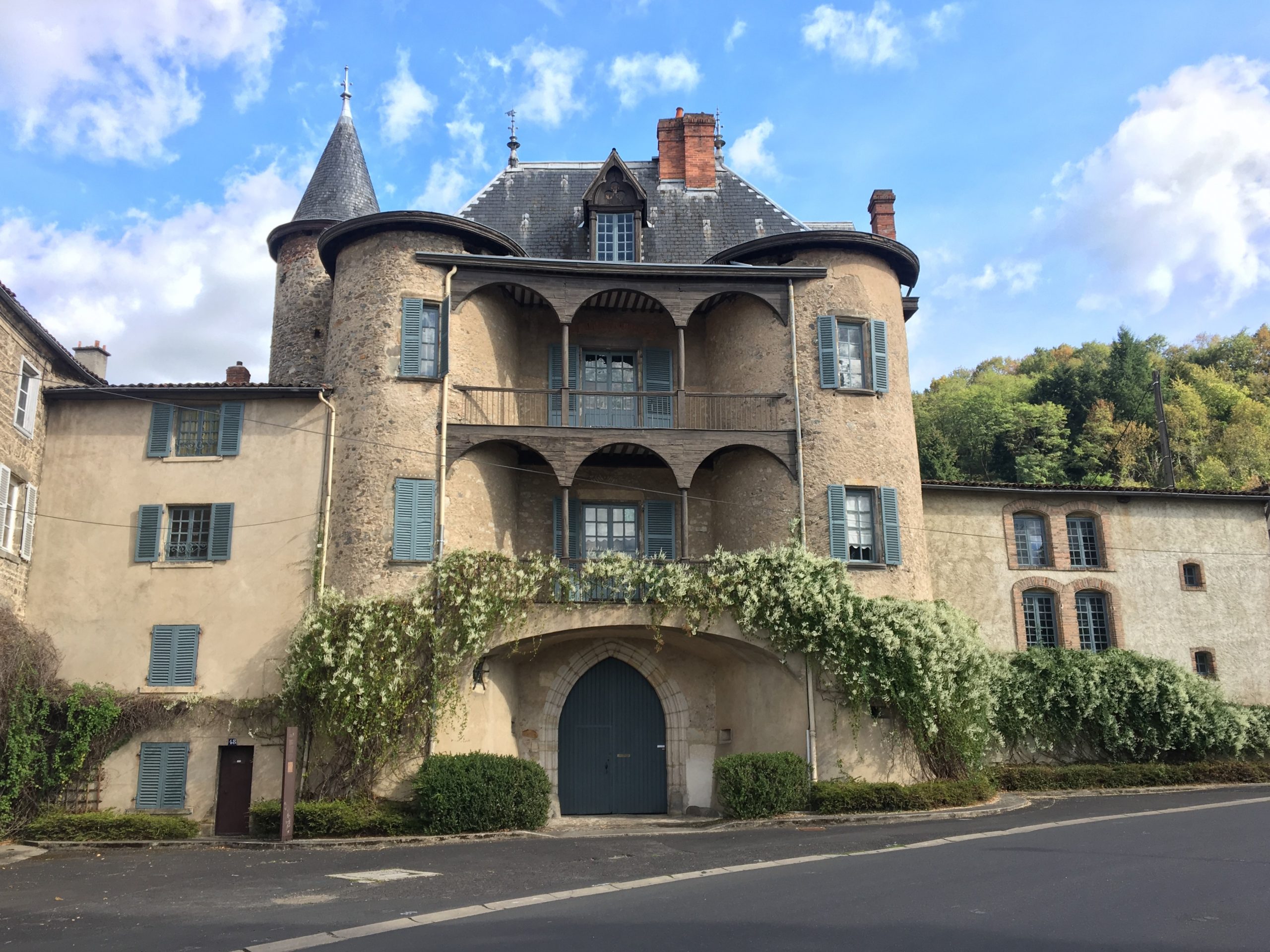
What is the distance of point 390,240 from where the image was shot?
71.4 feet

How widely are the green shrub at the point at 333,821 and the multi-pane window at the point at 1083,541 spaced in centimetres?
1634

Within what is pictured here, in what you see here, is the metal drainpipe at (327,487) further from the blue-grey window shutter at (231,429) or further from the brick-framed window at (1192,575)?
the brick-framed window at (1192,575)

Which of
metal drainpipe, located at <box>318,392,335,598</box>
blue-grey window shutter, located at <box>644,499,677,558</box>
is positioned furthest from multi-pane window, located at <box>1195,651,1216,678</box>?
metal drainpipe, located at <box>318,392,335,598</box>

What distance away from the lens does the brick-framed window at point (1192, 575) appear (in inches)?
1010

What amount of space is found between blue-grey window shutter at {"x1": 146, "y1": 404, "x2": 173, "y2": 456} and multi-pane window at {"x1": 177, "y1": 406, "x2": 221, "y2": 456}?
0.16m

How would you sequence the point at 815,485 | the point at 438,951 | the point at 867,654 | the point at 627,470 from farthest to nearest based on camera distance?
the point at 627,470 → the point at 815,485 → the point at 867,654 → the point at 438,951

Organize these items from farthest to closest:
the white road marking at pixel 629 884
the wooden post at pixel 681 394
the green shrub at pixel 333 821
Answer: the wooden post at pixel 681 394 → the green shrub at pixel 333 821 → the white road marking at pixel 629 884

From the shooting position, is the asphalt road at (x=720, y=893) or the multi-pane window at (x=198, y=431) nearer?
the asphalt road at (x=720, y=893)

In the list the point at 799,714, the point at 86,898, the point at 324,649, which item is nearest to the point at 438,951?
the point at 86,898

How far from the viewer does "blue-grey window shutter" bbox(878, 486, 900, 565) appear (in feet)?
70.3

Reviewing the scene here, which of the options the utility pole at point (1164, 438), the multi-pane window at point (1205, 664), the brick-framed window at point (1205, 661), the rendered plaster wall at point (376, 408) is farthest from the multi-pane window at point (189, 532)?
the utility pole at point (1164, 438)

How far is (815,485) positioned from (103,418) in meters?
14.1

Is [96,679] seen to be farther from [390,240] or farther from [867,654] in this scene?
[867,654]

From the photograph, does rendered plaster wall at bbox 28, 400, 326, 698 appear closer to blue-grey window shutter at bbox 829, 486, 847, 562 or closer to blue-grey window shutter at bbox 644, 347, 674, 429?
blue-grey window shutter at bbox 644, 347, 674, 429
